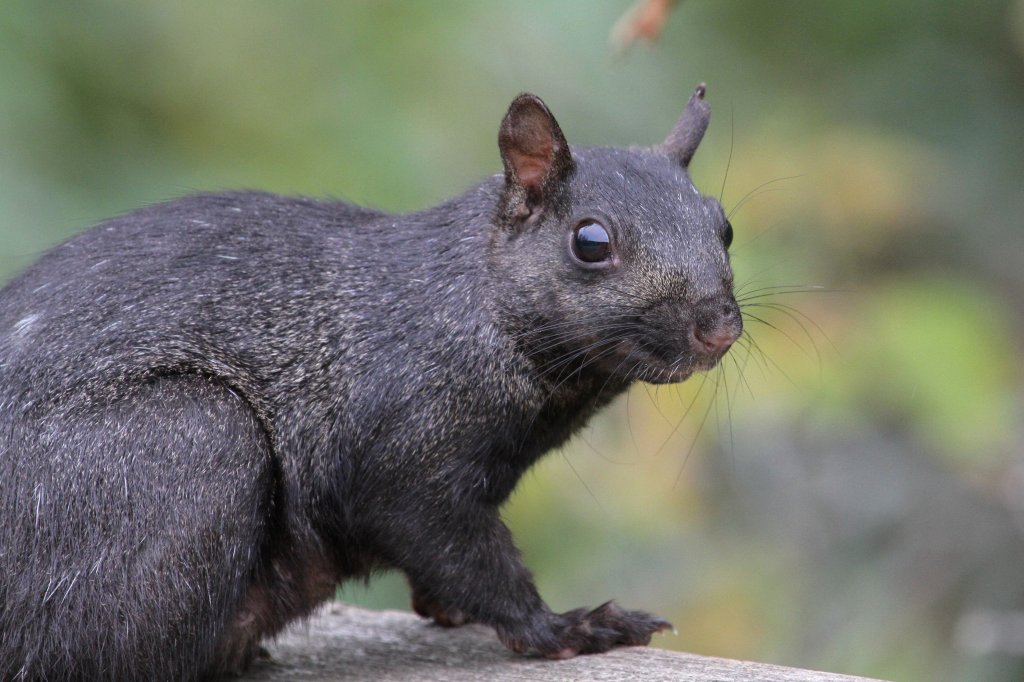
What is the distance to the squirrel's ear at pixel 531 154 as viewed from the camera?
4.87 meters

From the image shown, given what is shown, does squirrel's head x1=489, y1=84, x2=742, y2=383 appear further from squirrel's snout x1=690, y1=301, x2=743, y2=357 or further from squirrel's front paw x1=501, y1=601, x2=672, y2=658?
squirrel's front paw x1=501, y1=601, x2=672, y2=658

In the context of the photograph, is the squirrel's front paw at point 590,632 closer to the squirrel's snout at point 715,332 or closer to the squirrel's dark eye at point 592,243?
the squirrel's snout at point 715,332

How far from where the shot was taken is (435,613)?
5734 mm

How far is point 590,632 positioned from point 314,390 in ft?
4.06

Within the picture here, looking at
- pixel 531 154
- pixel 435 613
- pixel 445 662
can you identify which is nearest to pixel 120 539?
pixel 445 662

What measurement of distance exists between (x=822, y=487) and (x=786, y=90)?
2237 millimetres

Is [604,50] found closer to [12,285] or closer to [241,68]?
[241,68]

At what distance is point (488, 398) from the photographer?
16.0ft

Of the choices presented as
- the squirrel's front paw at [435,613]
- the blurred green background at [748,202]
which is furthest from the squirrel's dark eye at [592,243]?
the blurred green background at [748,202]

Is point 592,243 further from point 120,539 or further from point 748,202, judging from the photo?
point 748,202

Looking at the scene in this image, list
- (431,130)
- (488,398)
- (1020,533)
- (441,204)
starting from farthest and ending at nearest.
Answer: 1. (431,130)
2. (1020,533)
3. (441,204)
4. (488,398)

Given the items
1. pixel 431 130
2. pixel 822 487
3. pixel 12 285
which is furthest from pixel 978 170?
pixel 12 285

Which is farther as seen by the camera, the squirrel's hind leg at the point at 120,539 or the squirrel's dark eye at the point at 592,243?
the squirrel's dark eye at the point at 592,243

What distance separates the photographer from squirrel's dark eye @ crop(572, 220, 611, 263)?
4812 millimetres
